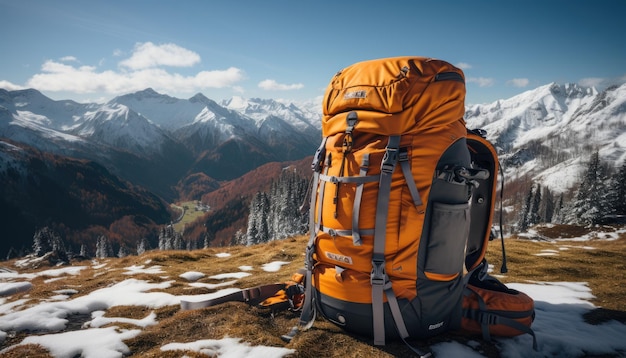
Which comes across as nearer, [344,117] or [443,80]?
[443,80]

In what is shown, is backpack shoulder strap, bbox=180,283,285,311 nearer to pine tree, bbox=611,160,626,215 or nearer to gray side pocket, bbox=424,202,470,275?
gray side pocket, bbox=424,202,470,275

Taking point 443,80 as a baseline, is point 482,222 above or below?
below

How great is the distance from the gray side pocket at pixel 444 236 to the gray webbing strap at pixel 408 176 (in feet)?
1.17

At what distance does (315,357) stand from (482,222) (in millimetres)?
3807

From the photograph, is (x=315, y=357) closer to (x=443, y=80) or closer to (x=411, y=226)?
(x=411, y=226)

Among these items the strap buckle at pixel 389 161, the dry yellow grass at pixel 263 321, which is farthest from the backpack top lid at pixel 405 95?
the dry yellow grass at pixel 263 321

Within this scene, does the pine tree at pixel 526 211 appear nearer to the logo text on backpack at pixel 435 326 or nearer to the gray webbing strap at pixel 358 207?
the logo text on backpack at pixel 435 326

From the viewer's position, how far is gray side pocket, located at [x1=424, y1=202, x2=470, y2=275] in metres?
4.31

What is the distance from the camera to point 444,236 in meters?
4.36


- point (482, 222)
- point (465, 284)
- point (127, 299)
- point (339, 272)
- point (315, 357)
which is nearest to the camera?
point (315, 357)

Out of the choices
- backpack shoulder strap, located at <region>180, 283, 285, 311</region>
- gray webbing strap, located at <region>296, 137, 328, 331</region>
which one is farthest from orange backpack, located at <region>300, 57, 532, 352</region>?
backpack shoulder strap, located at <region>180, 283, 285, 311</region>

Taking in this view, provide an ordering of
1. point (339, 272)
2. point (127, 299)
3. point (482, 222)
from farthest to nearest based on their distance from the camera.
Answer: point (127, 299)
point (482, 222)
point (339, 272)

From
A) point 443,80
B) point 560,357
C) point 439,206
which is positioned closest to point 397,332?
point 439,206

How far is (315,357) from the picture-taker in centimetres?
412
